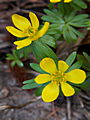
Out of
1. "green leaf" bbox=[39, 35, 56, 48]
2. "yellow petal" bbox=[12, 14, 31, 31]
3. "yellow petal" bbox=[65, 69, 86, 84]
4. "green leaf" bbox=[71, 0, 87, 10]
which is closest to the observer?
"yellow petal" bbox=[65, 69, 86, 84]

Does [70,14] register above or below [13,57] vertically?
above

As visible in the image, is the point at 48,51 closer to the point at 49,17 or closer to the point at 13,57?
the point at 49,17

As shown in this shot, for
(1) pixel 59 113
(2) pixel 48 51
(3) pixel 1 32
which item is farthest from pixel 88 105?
(3) pixel 1 32

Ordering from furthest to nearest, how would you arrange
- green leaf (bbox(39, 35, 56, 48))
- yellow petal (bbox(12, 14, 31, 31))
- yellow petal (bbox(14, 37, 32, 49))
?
yellow petal (bbox(12, 14, 31, 31))
green leaf (bbox(39, 35, 56, 48))
yellow petal (bbox(14, 37, 32, 49))

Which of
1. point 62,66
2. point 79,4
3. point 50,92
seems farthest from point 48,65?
point 79,4

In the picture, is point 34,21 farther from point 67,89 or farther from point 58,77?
point 67,89

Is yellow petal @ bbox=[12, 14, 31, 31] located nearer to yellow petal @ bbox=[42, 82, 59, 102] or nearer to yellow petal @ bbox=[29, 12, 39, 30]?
yellow petal @ bbox=[29, 12, 39, 30]

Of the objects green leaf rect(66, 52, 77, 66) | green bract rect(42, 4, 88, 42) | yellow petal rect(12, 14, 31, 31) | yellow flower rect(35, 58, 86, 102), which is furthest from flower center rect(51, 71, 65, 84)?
yellow petal rect(12, 14, 31, 31)

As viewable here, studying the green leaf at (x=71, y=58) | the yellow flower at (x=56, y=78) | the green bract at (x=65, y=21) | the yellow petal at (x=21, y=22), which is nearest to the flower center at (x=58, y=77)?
the yellow flower at (x=56, y=78)
